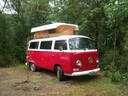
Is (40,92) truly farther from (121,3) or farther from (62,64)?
(121,3)

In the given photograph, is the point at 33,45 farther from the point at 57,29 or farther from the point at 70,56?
the point at 70,56

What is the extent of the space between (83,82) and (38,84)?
2009 millimetres

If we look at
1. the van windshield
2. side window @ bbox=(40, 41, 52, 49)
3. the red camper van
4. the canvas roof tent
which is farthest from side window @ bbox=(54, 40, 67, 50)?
the canvas roof tent

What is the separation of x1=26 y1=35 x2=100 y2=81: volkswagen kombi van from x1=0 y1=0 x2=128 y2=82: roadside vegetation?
1269 mm

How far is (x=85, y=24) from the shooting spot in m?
10.1

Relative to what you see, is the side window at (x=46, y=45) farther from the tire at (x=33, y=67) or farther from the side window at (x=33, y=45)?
the tire at (x=33, y=67)

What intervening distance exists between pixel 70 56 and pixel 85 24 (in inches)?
145

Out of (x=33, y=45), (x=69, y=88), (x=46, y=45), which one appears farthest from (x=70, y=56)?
(x=33, y=45)

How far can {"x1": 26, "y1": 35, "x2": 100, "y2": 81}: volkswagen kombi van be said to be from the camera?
7.10 m

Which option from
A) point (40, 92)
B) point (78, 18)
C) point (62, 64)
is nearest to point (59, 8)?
point (78, 18)

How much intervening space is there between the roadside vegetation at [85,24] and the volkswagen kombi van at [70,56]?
4.16 ft

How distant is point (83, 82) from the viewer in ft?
24.6

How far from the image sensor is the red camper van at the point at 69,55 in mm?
7098

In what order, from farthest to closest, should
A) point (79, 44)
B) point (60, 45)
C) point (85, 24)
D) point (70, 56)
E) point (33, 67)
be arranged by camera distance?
point (33, 67), point (85, 24), point (60, 45), point (79, 44), point (70, 56)
